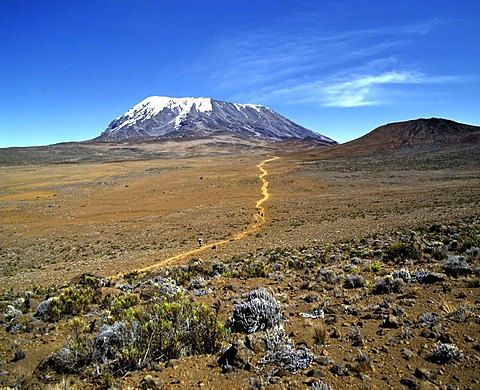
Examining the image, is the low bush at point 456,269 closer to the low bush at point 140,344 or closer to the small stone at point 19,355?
the low bush at point 140,344

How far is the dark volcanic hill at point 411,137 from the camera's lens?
261 feet

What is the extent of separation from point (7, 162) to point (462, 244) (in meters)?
109

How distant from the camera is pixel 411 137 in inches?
3467

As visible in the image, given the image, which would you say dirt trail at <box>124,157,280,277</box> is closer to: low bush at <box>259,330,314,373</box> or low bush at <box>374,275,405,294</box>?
low bush at <box>374,275,405,294</box>

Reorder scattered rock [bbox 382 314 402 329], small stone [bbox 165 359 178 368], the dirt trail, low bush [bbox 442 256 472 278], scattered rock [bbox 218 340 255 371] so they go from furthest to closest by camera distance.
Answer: the dirt trail
low bush [bbox 442 256 472 278]
scattered rock [bbox 382 314 402 329]
small stone [bbox 165 359 178 368]
scattered rock [bbox 218 340 255 371]

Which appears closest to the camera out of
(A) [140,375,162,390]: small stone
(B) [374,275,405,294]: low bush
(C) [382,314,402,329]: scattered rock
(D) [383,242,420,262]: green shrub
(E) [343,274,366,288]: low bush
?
(A) [140,375,162,390]: small stone

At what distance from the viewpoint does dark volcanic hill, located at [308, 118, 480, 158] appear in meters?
79.5

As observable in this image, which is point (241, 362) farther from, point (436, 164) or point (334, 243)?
point (436, 164)

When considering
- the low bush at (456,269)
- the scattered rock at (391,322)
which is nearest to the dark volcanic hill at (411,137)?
the low bush at (456,269)

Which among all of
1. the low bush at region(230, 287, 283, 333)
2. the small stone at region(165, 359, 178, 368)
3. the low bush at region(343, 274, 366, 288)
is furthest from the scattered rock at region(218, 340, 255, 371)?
the low bush at region(343, 274, 366, 288)

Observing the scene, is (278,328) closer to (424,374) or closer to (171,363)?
(171,363)

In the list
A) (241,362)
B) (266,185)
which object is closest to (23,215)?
(266,185)

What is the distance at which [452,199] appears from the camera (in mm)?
21625

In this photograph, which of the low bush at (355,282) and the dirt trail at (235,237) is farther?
the dirt trail at (235,237)
